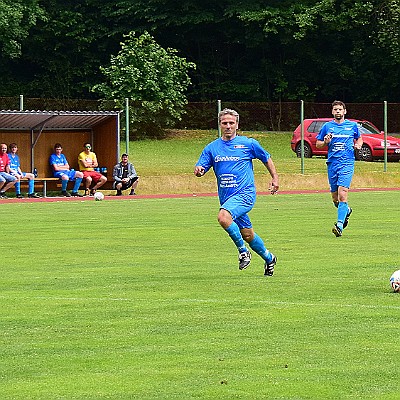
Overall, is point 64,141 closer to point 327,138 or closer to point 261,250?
point 327,138

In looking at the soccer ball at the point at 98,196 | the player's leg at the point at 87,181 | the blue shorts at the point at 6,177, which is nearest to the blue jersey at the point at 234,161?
the soccer ball at the point at 98,196

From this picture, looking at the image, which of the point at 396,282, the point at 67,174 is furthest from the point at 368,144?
the point at 396,282

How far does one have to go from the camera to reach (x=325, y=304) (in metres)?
10.6

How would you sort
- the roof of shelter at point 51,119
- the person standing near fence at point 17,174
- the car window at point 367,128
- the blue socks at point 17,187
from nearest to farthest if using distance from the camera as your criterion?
the person standing near fence at point 17,174
the blue socks at point 17,187
the roof of shelter at point 51,119
the car window at point 367,128

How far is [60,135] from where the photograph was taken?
35188 millimetres

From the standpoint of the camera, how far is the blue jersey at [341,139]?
19781 mm

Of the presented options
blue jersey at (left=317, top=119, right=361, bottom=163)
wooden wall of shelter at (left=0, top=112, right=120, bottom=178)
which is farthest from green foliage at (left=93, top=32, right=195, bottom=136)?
blue jersey at (left=317, top=119, right=361, bottom=163)

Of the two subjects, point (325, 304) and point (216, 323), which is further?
point (325, 304)

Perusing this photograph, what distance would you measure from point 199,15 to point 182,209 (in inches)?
1445

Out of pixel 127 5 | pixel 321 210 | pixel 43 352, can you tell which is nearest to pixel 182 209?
pixel 321 210

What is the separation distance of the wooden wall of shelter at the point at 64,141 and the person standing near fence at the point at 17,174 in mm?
1469

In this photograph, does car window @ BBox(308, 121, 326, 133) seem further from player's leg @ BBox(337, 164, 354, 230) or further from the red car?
player's leg @ BBox(337, 164, 354, 230)

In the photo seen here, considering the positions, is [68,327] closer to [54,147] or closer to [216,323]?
[216,323]

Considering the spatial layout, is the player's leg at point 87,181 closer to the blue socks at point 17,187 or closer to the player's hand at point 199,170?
the blue socks at point 17,187
